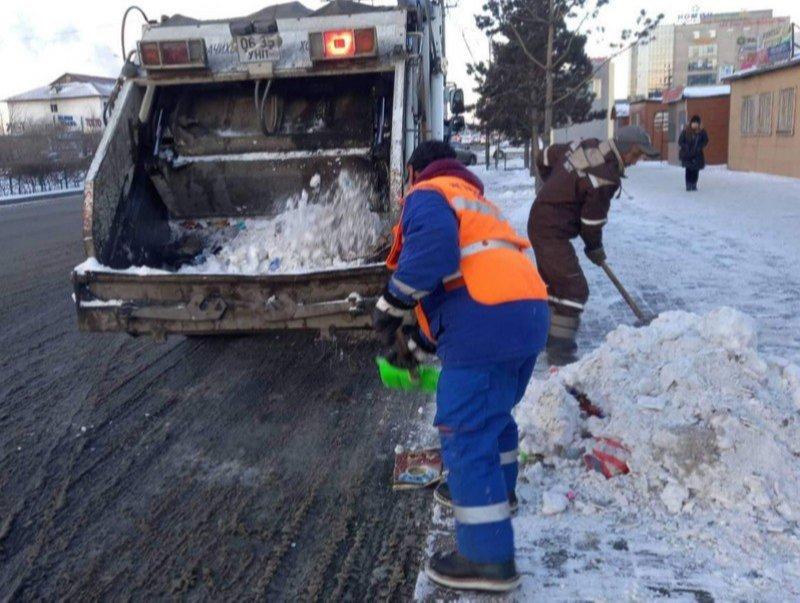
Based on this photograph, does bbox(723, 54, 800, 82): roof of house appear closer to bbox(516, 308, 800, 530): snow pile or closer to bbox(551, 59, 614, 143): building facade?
bbox(551, 59, 614, 143): building facade

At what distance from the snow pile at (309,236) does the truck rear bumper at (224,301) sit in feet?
1.08

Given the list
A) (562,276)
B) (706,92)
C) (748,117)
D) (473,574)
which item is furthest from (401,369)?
(706,92)

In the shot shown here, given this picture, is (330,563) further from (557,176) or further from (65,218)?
(65,218)

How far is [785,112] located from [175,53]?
17.9 meters

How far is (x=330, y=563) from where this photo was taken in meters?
3.01

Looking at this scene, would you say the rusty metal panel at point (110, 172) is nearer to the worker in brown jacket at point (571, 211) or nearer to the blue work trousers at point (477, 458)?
the worker in brown jacket at point (571, 211)

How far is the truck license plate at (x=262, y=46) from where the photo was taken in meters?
5.43

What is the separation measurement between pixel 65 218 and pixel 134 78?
42.3 ft

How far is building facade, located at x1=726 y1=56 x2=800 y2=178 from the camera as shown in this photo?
1867cm

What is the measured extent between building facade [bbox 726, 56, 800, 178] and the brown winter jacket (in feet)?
50.1

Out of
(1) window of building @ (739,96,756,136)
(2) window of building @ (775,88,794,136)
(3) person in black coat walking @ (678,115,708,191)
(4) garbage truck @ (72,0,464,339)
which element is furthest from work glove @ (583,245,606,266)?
(1) window of building @ (739,96,756,136)

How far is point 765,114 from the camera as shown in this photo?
20688mm

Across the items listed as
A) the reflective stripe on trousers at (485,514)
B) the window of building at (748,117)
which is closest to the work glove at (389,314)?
the reflective stripe on trousers at (485,514)

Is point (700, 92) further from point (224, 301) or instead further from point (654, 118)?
point (224, 301)
